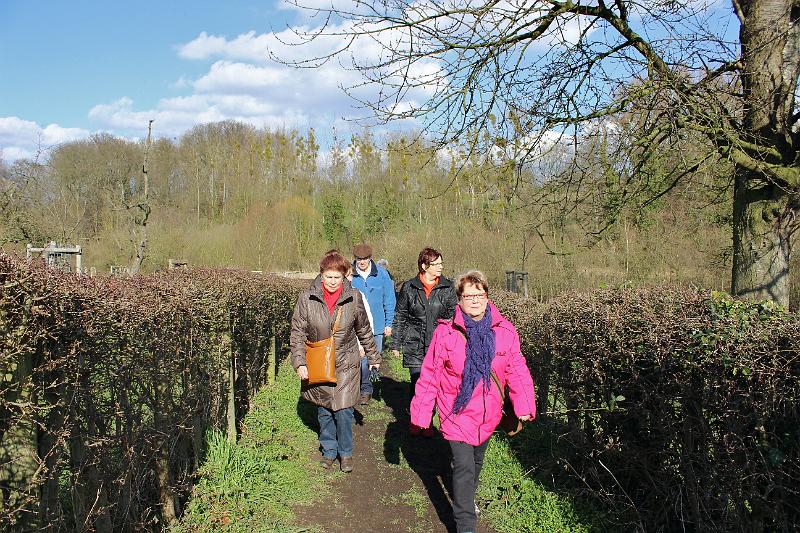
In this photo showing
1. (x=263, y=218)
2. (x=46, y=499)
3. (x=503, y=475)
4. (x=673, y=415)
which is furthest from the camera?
(x=263, y=218)

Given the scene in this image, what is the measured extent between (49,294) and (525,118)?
19.4 ft

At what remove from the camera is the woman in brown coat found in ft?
18.7

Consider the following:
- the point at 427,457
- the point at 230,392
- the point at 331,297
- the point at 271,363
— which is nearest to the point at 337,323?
the point at 331,297

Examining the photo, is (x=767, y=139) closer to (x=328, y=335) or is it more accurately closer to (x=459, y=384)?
(x=459, y=384)

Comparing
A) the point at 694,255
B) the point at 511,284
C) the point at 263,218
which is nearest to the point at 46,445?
the point at 511,284

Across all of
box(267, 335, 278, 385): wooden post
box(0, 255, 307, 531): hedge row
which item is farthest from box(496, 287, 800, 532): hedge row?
box(267, 335, 278, 385): wooden post

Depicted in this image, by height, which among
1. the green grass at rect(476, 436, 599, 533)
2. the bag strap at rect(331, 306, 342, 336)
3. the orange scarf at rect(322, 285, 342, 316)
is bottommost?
the green grass at rect(476, 436, 599, 533)

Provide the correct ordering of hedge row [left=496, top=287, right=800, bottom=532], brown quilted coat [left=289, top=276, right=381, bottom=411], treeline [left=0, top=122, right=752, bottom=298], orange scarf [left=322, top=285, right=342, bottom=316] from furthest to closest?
treeline [left=0, top=122, right=752, bottom=298]
orange scarf [left=322, top=285, right=342, bottom=316]
brown quilted coat [left=289, top=276, right=381, bottom=411]
hedge row [left=496, top=287, right=800, bottom=532]

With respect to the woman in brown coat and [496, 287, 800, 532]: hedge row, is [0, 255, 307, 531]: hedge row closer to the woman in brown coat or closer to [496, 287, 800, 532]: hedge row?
the woman in brown coat

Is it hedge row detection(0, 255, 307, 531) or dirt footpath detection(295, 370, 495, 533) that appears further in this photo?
dirt footpath detection(295, 370, 495, 533)

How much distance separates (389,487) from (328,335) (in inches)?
55.7

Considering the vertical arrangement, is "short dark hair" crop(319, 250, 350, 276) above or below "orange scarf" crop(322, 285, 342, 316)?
above

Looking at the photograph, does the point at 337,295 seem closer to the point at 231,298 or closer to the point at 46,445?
the point at 231,298

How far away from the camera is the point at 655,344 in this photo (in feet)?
12.1
